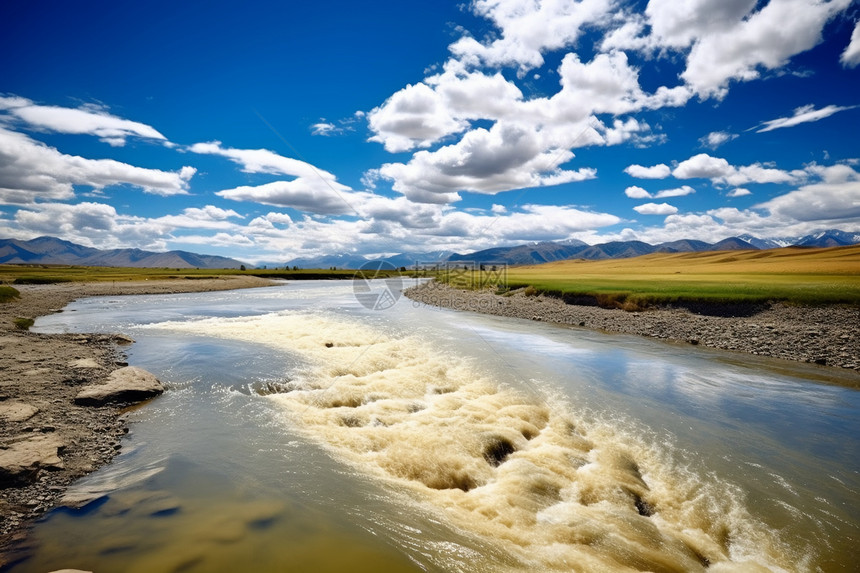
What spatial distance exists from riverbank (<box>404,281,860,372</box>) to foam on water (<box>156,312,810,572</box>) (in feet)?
55.2

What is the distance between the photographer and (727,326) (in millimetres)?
27438

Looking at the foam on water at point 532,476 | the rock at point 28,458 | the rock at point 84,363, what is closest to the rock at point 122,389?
the rock at point 84,363

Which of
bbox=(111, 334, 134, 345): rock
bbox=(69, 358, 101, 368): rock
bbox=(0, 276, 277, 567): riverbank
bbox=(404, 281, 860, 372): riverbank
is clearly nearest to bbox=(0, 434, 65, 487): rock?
bbox=(0, 276, 277, 567): riverbank

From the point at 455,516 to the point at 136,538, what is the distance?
5839 millimetres

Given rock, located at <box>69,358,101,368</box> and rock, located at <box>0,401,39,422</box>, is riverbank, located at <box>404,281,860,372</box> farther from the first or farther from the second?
rock, located at <box>69,358,101,368</box>

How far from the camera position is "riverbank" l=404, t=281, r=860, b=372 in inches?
856

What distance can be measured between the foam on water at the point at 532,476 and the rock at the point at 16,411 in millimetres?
6824

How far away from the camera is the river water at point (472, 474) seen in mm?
6883

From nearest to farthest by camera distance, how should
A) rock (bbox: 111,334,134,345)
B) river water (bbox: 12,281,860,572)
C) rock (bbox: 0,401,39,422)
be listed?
1. river water (bbox: 12,281,860,572)
2. rock (bbox: 0,401,39,422)
3. rock (bbox: 111,334,134,345)

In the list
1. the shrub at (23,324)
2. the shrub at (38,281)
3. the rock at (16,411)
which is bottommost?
the shrub at (23,324)

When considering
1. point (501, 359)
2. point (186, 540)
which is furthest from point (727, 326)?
point (186, 540)
